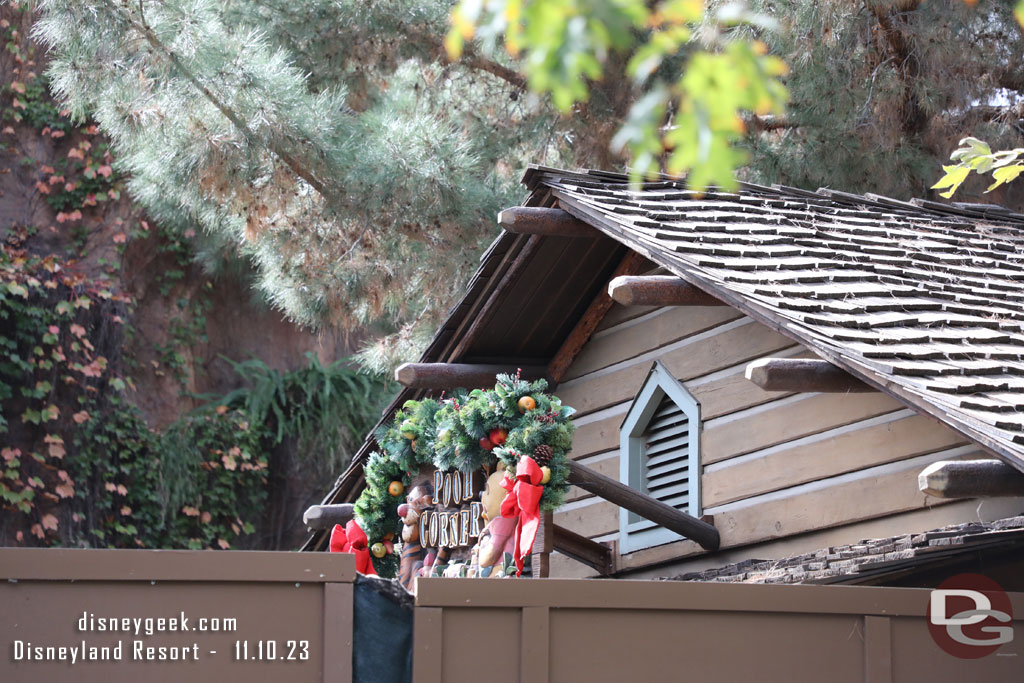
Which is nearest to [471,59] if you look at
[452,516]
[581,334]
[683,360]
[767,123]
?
[767,123]

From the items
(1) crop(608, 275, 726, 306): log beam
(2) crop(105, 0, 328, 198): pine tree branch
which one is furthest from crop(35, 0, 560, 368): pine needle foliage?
(1) crop(608, 275, 726, 306): log beam

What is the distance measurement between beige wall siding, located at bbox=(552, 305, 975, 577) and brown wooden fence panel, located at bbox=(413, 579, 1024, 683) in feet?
3.86

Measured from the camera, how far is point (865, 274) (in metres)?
5.71

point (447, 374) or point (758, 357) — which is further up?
point (447, 374)

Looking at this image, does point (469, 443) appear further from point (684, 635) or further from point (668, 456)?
point (684, 635)

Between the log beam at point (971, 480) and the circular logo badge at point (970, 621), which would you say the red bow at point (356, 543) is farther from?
the log beam at point (971, 480)

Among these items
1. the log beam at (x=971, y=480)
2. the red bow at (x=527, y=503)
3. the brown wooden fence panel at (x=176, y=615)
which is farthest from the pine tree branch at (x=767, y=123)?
the brown wooden fence panel at (x=176, y=615)

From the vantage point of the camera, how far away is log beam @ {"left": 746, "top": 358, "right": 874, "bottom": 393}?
14.8 ft

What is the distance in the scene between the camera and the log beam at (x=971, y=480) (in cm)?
396

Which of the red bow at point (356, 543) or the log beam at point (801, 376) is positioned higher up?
the log beam at point (801, 376)

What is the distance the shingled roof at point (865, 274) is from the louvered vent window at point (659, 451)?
3.63 feet

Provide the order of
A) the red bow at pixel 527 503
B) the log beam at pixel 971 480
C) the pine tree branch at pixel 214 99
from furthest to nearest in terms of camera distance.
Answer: the pine tree branch at pixel 214 99
the red bow at pixel 527 503
the log beam at pixel 971 480

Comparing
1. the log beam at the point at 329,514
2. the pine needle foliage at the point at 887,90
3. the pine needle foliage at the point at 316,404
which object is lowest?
the log beam at the point at 329,514

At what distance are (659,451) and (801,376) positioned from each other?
236cm
